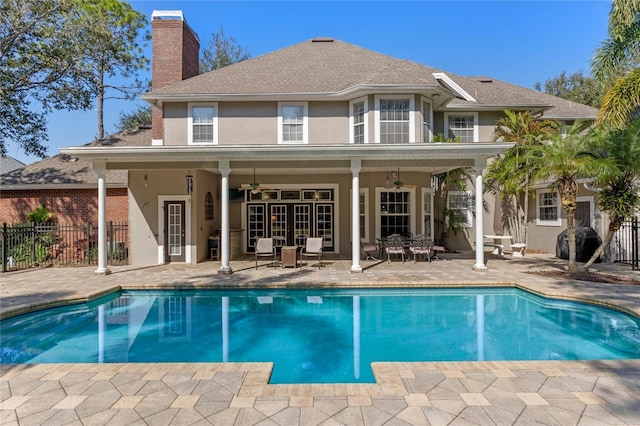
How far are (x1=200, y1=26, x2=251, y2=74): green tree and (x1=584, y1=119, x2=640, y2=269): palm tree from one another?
93.8 feet

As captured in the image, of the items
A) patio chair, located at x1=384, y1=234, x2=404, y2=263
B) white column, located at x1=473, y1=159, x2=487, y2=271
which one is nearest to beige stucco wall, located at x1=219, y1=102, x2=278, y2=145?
patio chair, located at x1=384, y1=234, x2=404, y2=263

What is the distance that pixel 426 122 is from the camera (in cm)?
1245

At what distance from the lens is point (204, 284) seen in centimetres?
901

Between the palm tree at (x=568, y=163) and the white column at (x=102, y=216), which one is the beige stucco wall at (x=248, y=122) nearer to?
the white column at (x=102, y=216)

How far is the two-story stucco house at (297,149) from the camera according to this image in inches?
406

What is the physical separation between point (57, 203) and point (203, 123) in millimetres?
7454

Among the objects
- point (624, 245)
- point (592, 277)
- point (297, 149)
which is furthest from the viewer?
point (624, 245)

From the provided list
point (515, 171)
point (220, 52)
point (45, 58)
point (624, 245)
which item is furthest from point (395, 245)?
point (220, 52)

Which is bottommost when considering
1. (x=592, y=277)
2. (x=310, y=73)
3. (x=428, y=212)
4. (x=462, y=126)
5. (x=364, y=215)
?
(x=592, y=277)

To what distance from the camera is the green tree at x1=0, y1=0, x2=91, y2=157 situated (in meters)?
16.0

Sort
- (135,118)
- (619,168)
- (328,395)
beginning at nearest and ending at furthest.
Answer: (328,395) < (619,168) < (135,118)

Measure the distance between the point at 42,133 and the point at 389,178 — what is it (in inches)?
759

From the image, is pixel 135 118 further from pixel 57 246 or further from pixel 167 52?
pixel 57 246

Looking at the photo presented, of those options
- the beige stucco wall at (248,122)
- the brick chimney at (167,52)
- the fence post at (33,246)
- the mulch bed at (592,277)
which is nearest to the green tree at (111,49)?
the brick chimney at (167,52)
